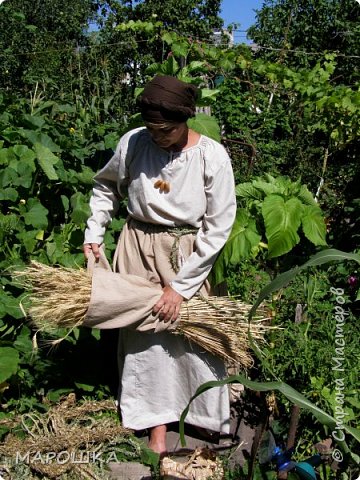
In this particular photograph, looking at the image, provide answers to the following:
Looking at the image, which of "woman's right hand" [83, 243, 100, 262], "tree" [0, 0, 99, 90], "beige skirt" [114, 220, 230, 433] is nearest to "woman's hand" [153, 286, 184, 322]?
"beige skirt" [114, 220, 230, 433]

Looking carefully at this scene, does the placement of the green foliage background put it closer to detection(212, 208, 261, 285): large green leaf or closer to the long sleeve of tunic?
detection(212, 208, 261, 285): large green leaf

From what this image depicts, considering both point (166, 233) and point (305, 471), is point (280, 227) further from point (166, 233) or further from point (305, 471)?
point (305, 471)

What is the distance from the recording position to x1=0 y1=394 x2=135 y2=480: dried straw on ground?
2656 mm

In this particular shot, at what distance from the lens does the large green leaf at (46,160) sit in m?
3.11

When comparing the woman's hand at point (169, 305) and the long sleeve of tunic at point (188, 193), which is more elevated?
the long sleeve of tunic at point (188, 193)

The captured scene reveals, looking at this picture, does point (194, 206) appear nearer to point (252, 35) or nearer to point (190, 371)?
point (190, 371)

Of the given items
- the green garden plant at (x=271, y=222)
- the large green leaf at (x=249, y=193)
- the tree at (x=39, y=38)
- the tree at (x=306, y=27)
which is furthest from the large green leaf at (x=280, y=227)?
the tree at (x=306, y=27)

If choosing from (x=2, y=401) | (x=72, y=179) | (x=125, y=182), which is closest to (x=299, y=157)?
(x=72, y=179)

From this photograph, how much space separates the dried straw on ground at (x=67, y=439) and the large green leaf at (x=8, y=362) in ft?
1.05

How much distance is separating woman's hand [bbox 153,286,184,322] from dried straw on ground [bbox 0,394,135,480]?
66cm

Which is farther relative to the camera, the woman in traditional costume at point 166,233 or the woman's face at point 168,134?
the woman in traditional costume at point 166,233

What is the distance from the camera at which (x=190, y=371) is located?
9.32 ft

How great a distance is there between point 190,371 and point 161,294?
468mm

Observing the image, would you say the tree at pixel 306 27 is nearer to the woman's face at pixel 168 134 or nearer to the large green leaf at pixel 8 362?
the woman's face at pixel 168 134
